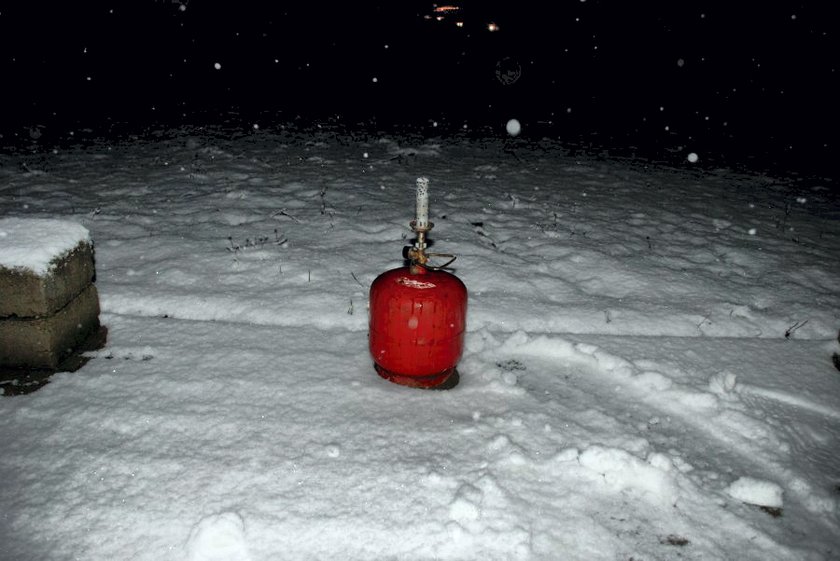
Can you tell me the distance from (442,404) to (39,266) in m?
2.03

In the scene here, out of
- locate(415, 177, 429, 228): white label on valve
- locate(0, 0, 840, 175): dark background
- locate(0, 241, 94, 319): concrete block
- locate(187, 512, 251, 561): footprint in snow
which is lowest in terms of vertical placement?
locate(187, 512, 251, 561): footprint in snow

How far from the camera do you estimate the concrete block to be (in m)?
2.61

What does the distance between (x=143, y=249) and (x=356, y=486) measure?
3151mm

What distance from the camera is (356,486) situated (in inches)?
86.7

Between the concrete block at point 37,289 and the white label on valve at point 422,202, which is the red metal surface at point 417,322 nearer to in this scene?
the white label on valve at point 422,202

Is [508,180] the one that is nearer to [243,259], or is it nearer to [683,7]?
[243,259]

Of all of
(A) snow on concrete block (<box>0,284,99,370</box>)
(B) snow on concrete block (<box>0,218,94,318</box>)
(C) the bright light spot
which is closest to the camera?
(B) snow on concrete block (<box>0,218,94,318</box>)

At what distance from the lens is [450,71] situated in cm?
1525

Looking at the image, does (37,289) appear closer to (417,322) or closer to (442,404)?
(417,322)

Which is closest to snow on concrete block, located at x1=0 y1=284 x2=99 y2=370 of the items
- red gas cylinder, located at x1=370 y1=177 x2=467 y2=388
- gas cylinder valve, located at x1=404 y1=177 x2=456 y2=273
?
red gas cylinder, located at x1=370 y1=177 x2=467 y2=388

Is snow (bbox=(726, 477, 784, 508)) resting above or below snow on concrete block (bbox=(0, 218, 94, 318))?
below

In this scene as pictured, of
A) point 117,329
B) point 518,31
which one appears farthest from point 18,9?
point 117,329

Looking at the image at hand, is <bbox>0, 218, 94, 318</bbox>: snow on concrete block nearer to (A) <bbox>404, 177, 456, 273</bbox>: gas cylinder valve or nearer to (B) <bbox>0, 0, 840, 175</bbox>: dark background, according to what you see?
(A) <bbox>404, 177, 456, 273</bbox>: gas cylinder valve

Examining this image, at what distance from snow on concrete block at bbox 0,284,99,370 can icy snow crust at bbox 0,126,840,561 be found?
0.19 meters
